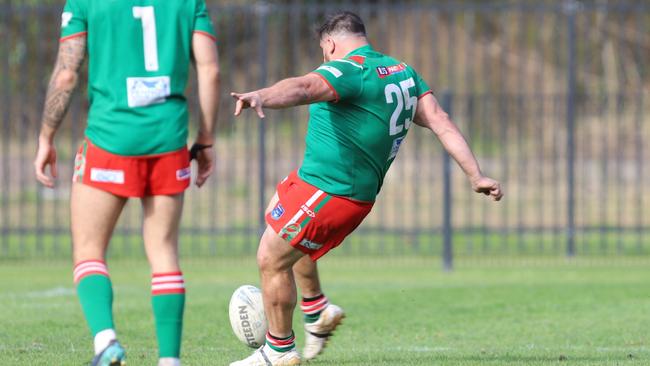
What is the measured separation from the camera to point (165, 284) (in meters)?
5.89

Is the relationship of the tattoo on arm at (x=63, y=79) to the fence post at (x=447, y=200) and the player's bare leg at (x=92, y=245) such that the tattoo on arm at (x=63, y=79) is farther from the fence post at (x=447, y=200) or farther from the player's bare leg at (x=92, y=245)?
the fence post at (x=447, y=200)

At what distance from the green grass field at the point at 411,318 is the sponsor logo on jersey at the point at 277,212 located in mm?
968

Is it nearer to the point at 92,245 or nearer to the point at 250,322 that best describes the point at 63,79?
the point at 92,245

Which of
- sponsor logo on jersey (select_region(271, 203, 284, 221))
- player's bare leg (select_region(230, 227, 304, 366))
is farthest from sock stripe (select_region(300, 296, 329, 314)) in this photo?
sponsor logo on jersey (select_region(271, 203, 284, 221))

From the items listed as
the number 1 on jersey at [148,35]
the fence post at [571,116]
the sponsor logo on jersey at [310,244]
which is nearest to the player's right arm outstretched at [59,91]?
the number 1 on jersey at [148,35]

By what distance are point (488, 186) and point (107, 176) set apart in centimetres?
201

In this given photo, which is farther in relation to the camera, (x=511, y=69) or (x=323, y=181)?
(x=511, y=69)

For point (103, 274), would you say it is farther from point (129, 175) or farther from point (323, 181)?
point (323, 181)

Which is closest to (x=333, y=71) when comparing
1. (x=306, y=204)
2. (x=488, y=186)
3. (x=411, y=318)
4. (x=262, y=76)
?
(x=306, y=204)

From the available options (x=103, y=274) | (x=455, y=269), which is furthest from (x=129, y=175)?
(x=455, y=269)

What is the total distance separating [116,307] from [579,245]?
9.47 m

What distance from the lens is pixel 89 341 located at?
8.23m

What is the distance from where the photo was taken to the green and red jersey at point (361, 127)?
670cm

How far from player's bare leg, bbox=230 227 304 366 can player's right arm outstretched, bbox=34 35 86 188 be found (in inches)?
52.0
